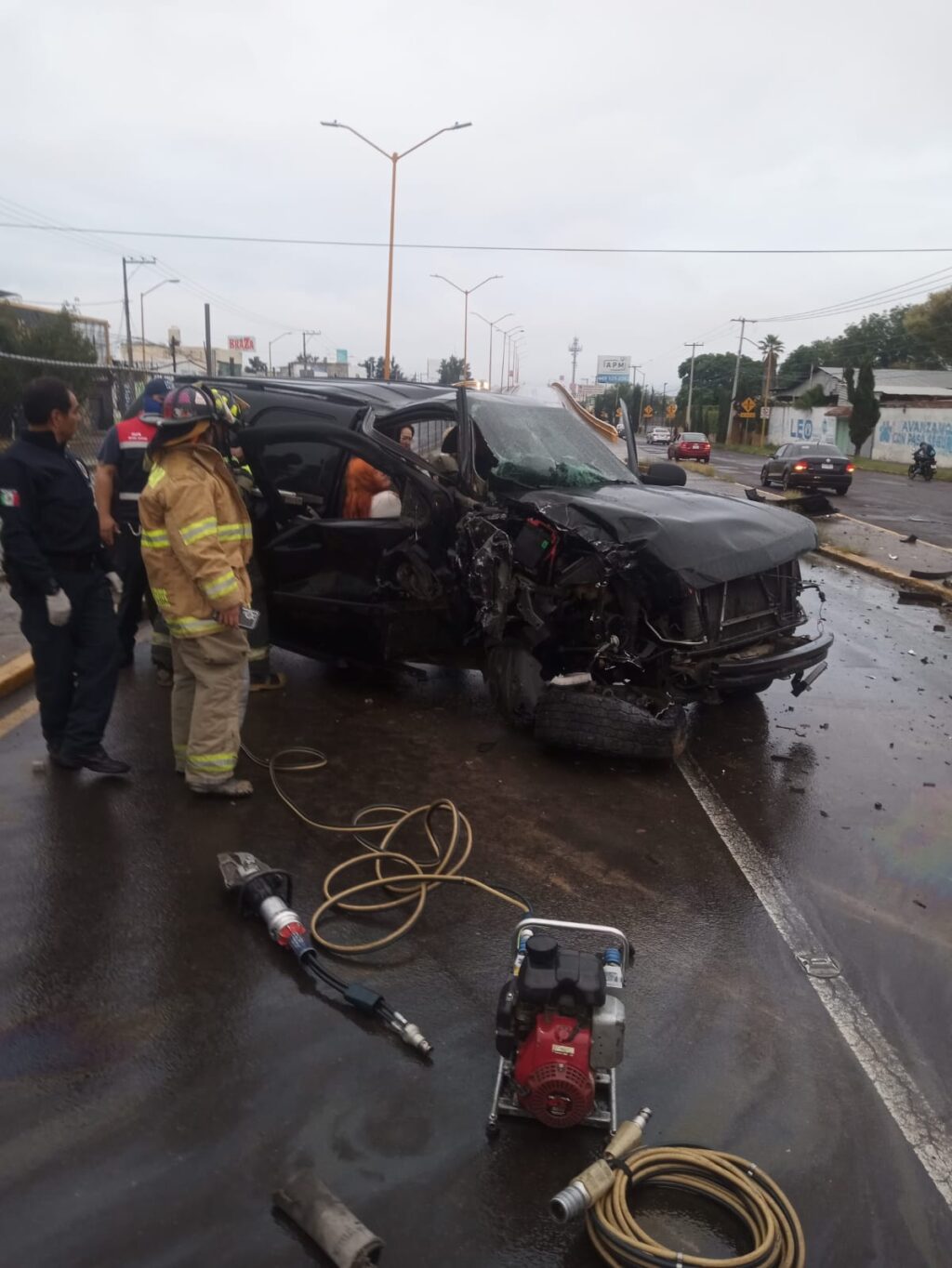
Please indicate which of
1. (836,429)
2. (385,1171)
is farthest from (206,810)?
(836,429)

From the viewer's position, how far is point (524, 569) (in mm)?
5176

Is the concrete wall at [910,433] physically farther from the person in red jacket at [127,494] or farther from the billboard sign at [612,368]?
the billboard sign at [612,368]

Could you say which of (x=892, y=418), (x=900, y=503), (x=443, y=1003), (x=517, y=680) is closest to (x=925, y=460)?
(x=900, y=503)

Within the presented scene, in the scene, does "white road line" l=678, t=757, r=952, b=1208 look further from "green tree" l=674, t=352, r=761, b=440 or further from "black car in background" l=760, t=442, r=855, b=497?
"green tree" l=674, t=352, r=761, b=440

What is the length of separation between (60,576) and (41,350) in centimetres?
1696

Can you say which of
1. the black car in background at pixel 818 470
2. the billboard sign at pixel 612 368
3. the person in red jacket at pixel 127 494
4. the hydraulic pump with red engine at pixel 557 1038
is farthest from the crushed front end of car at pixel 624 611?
the billboard sign at pixel 612 368

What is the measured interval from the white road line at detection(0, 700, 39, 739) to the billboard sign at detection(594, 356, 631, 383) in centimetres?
12396

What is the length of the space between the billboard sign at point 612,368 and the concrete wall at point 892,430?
6660 centimetres

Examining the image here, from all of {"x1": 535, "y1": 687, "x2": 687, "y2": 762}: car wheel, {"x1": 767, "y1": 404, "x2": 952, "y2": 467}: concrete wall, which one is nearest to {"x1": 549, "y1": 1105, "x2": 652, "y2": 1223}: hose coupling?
{"x1": 535, "y1": 687, "x2": 687, "y2": 762}: car wheel

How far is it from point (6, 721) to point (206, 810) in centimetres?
192

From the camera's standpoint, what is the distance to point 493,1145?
2553 mm

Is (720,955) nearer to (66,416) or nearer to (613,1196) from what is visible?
(613,1196)

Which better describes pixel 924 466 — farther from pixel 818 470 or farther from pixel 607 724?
pixel 607 724

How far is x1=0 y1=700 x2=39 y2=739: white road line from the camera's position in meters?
5.55
